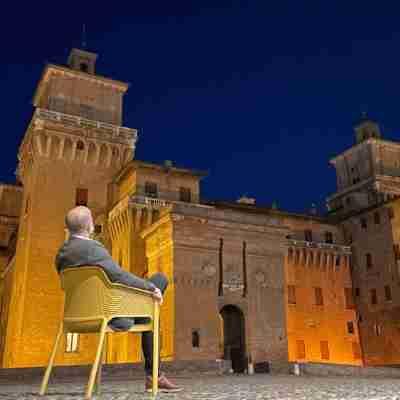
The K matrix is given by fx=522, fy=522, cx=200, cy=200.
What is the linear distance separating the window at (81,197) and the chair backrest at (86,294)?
32.4 metres

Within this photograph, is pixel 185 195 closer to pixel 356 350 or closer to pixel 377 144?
pixel 356 350

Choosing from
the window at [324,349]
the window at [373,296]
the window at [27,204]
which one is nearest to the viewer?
the window at [27,204]

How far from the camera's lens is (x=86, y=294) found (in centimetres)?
607

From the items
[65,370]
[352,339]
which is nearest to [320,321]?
[352,339]

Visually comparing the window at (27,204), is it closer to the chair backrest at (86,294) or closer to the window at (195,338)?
the window at (195,338)

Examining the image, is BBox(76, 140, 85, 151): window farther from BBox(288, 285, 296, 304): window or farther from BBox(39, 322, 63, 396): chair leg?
BBox(39, 322, 63, 396): chair leg

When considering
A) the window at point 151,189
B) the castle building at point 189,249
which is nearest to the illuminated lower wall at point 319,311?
the castle building at point 189,249

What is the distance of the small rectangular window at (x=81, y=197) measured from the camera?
3788 centimetres

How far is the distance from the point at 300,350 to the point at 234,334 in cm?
1676

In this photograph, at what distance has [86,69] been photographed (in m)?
43.2

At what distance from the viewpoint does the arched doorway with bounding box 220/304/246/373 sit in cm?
2708

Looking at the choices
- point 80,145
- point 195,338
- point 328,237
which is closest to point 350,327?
point 328,237

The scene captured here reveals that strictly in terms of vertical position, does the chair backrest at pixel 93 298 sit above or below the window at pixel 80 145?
below

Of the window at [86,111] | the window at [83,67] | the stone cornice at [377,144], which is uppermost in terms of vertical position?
the window at [83,67]
